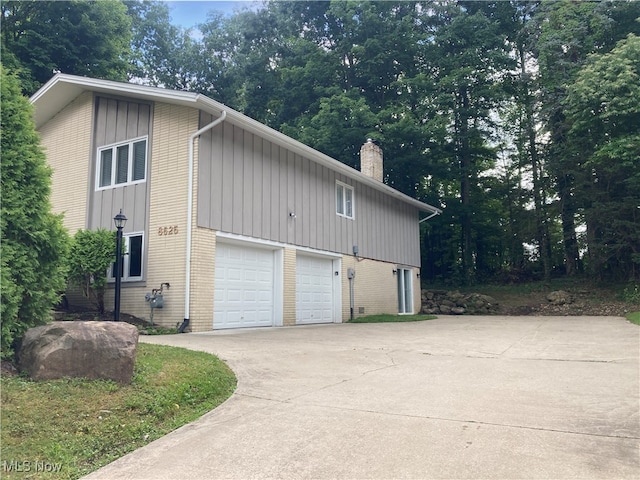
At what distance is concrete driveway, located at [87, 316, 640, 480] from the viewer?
113 inches

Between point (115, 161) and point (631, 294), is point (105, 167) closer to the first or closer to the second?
point (115, 161)

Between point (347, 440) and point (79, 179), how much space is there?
35.9ft

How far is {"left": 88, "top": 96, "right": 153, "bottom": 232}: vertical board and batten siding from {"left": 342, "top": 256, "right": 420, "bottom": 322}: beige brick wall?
21.2ft

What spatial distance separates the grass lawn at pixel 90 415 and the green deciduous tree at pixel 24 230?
0.66m

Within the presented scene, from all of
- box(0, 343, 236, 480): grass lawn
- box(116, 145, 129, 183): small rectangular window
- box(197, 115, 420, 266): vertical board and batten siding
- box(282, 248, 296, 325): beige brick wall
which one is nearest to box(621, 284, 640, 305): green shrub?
box(197, 115, 420, 266): vertical board and batten siding

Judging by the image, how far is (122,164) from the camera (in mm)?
11352

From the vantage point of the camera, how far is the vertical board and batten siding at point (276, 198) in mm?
10234

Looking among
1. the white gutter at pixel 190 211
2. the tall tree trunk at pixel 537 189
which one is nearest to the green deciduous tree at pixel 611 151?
the tall tree trunk at pixel 537 189

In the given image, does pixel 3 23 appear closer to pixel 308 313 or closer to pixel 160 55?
pixel 160 55

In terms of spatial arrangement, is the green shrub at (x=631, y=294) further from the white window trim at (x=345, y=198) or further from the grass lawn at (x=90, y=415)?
the grass lawn at (x=90, y=415)

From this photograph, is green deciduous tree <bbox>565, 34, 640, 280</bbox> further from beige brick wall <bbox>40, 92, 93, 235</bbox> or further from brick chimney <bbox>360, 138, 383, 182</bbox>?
beige brick wall <bbox>40, 92, 93, 235</bbox>

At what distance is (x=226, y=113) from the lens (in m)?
9.73

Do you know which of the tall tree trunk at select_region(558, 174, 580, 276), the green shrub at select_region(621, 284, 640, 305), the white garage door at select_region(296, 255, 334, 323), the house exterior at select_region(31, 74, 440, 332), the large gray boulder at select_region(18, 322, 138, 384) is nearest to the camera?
the large gray boulder at select_region(18, 322, 138, 384)

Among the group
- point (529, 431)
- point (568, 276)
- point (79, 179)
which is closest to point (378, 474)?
point (529, 431)
